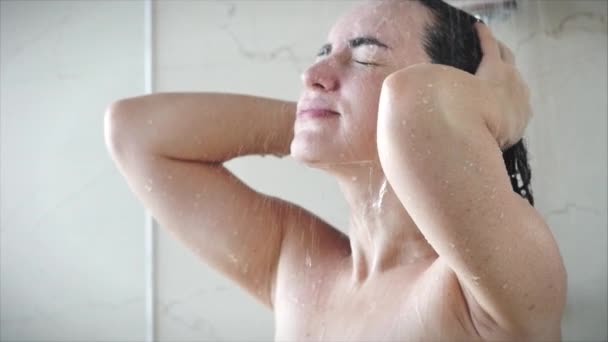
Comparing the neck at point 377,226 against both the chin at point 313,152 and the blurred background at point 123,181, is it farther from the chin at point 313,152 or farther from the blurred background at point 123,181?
the blurred background at point 123,181

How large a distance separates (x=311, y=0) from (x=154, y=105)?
0.76ft

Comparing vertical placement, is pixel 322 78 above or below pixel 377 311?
above

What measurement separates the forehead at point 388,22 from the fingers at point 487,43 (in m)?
0.05

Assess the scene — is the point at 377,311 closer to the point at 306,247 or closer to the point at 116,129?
the point at 306,247

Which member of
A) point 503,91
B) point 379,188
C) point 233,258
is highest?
point 503,91

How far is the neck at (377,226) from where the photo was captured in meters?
0.58

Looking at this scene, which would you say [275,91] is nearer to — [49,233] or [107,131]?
[107,131]

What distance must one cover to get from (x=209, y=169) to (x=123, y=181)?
0.32 m

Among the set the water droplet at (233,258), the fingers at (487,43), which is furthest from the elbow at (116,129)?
the fingers at (487,43)

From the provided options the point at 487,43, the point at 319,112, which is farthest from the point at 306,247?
the point at 487,43

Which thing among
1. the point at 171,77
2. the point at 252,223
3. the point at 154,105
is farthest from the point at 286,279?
the point at 171,77

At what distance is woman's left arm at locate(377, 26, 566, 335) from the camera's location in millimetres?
374

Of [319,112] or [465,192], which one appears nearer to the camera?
[465,192]

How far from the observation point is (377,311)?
0.55 meters
